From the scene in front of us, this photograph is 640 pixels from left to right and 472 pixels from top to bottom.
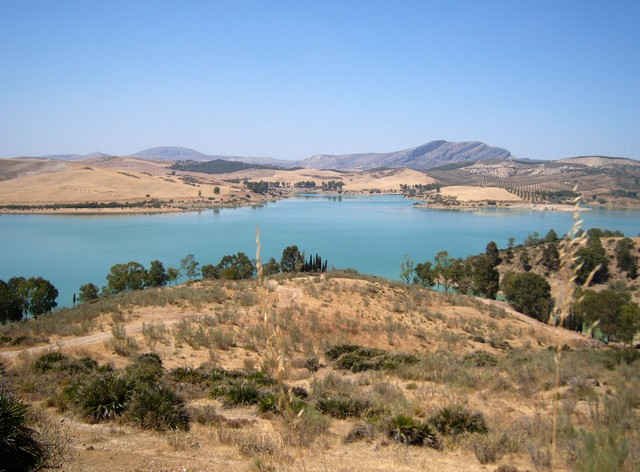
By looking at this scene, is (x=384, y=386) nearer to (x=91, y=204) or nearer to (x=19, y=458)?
(x=19, y=458)

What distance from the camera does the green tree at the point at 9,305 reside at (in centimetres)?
3303

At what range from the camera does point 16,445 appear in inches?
201

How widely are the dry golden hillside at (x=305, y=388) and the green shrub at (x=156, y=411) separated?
6cm

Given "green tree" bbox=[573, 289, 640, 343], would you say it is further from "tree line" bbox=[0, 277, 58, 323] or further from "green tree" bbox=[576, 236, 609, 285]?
"tree line" bbox=[0, 277, 58, 323]

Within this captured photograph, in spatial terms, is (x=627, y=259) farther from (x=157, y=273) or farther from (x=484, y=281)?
(x=157, y=273)

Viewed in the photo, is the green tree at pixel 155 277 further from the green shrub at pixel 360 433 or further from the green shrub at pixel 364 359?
the green shrub at pixel 360 433

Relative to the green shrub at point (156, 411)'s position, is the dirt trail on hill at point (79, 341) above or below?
below

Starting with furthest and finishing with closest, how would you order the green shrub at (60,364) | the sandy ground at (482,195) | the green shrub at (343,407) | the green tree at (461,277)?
the sandy ground at (482,195) → the green tree at (461,277) → the green shrub at (60,364) → the green shrub at (343,407)

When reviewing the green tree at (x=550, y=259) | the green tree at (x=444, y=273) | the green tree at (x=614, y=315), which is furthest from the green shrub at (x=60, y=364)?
the green tree at (x=550, y=259)

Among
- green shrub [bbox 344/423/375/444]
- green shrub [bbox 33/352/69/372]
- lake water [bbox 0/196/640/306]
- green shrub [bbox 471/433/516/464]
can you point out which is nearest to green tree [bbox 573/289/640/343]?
green shrub [bbox 471/433/516/464]

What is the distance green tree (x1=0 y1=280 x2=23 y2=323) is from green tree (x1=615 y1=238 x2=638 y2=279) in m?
61.5

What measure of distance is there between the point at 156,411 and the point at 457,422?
4.68m

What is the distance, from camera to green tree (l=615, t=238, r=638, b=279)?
170 ft

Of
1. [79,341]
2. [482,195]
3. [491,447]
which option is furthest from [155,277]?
[482,195]
